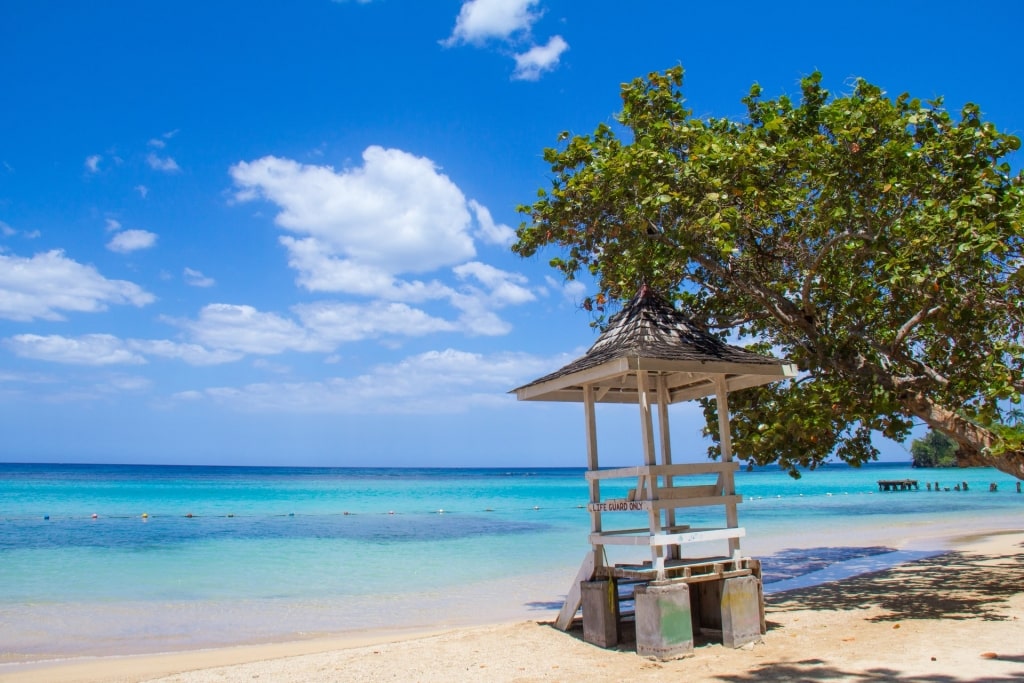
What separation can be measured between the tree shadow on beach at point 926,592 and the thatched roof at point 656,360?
334 centimetres

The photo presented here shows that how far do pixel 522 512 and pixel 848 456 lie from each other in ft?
93.3

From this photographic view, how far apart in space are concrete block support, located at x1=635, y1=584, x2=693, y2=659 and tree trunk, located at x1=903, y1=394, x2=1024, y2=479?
429cm

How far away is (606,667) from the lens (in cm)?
713

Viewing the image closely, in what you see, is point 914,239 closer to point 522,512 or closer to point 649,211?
point 649,211

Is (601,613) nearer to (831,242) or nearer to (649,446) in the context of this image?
(649,446)

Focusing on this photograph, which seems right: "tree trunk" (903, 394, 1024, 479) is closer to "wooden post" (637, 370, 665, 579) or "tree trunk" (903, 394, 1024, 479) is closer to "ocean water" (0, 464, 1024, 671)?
"wooden post" (637, 370, 665, 579)

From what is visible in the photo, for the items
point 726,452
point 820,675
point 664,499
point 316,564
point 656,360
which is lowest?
point 316,564

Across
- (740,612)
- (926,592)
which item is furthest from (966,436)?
(740,612)

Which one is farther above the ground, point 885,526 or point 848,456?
point 848,456

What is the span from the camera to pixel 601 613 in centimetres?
802

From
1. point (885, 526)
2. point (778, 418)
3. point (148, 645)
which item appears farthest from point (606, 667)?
point (885, 526)

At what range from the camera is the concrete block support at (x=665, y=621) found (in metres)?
7.18

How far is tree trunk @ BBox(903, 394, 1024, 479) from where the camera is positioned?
353 inches

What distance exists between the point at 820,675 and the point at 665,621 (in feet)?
4.73
